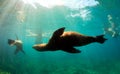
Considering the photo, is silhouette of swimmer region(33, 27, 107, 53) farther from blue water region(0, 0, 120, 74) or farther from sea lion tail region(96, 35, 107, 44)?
blue water region(0, 0, 120, 74)

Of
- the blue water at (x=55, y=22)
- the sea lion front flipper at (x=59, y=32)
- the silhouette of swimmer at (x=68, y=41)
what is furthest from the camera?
the blue water at (x=55, y=22)

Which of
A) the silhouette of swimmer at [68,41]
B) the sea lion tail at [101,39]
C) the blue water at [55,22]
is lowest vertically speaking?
the silhouette of swimmer at [68,41]

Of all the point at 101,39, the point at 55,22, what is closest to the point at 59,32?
the point at 101,39

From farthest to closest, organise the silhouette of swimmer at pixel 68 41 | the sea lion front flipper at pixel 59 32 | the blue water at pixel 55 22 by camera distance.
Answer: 1. the blue water at pixel 55 22
2. the silhouette of swimmer at pixel 68 41
3. the sea lion front flipper at pixel 59 32

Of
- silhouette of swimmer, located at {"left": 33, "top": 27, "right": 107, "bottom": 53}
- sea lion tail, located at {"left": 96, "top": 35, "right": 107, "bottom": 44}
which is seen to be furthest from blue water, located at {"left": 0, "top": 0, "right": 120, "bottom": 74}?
sea lion tail, located at {"left": 96, "top": 35, "right": 107, "bottom": 44}

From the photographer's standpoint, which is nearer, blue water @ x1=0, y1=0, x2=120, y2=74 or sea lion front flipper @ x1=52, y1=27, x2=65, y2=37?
sea lion front flipper @ x1=52, y1=27, x2=65, y2=37

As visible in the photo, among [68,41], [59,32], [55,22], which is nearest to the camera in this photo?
[59,32]

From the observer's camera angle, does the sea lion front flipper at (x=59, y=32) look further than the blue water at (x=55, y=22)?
No

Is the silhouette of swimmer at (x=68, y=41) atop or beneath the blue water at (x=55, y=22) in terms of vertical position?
beneath

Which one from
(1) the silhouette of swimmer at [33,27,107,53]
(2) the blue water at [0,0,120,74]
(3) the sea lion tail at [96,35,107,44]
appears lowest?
(1) the silhouette of swimmer at [33,27,107,53]

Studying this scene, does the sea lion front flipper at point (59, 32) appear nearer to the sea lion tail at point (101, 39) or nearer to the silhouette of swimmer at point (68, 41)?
the silhouette of swimmer at point (68, 41)

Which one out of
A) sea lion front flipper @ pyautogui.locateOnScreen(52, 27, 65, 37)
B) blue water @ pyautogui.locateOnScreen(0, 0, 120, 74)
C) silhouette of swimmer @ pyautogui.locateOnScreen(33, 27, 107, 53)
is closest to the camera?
sea lion front flipper @ pyautogui.locateOnScreen(52, 27, 65, 37)

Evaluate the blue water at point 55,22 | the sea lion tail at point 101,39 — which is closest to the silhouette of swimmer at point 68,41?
the sea lion tail at point 101,39

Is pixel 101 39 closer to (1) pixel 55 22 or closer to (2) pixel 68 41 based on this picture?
(2) pixel 68 41
